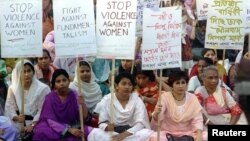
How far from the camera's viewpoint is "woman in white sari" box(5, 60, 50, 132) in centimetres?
675

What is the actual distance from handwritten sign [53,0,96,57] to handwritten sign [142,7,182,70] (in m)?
0.60

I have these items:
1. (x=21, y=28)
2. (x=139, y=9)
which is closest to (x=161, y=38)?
(x=21, y=28)

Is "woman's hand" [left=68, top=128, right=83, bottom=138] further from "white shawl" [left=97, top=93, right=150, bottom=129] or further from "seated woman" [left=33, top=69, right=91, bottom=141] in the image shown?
"white shawl" [left=97, top=93, right=150, bottom=129]

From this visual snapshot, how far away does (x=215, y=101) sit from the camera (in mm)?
6898

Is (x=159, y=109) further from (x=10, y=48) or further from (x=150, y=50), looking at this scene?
(x=10, y=48)

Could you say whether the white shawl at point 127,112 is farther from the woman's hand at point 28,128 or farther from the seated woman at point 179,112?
the woman's hand at point 28,128

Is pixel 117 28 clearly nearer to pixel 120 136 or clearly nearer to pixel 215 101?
pixel 120 136

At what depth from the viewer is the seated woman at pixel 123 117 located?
21.3ft

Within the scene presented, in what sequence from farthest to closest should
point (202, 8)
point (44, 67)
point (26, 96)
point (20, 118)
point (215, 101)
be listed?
point (202, 8), point (44, 67), point (26, 96), point (215, 101), point (20, 118)

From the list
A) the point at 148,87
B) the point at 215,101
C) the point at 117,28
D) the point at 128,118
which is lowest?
the point at 128,118

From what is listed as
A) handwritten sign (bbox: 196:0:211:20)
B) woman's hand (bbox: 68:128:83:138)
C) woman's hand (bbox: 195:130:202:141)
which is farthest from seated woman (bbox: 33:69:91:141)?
handwritten sign (bbox: 196:0:211:20)

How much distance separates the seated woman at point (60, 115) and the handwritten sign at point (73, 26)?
36 centimetres

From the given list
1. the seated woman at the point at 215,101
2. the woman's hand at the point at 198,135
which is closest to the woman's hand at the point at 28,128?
the woman's hand at the point at 198,135

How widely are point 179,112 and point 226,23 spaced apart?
1459 millimetres
